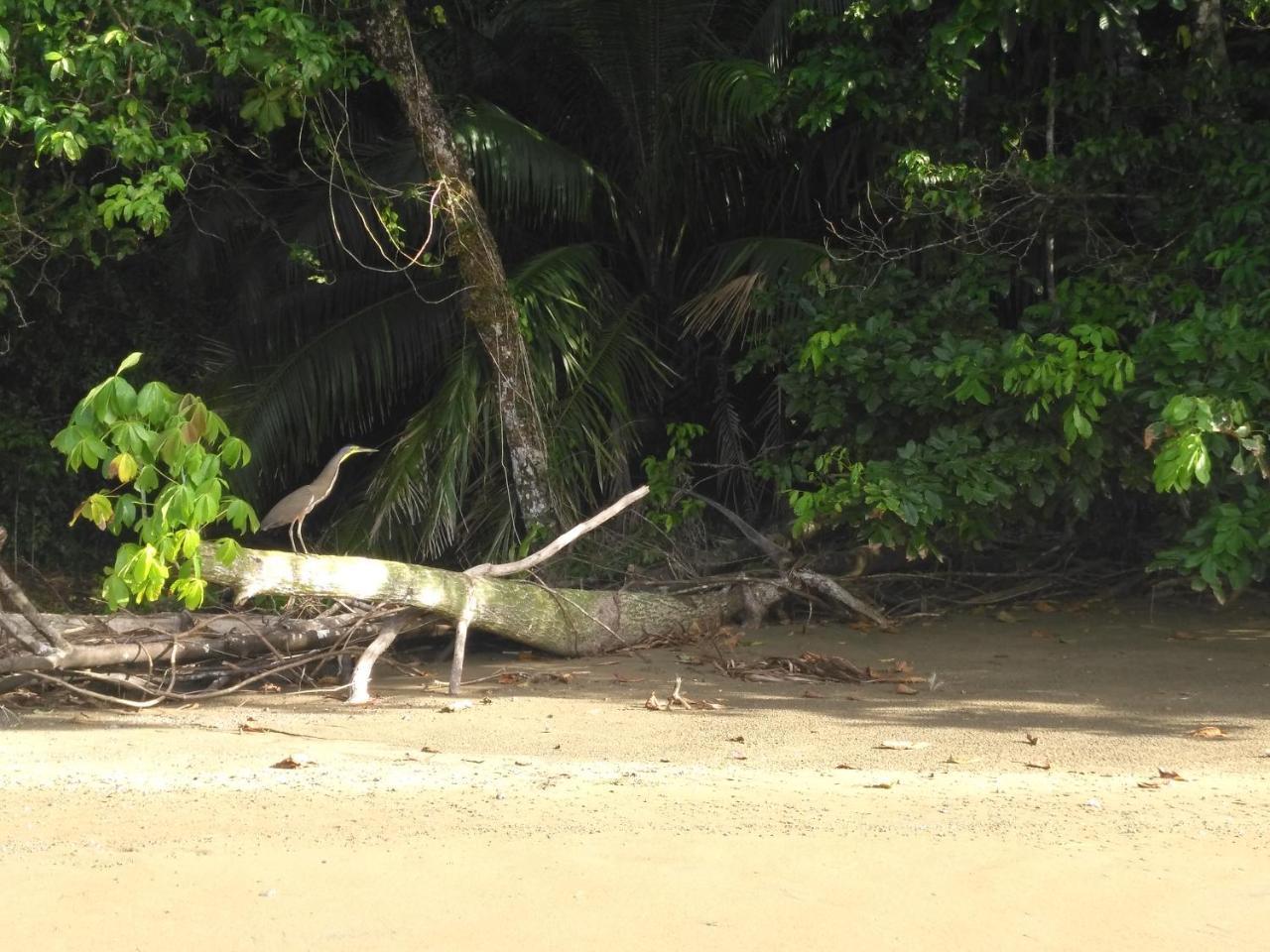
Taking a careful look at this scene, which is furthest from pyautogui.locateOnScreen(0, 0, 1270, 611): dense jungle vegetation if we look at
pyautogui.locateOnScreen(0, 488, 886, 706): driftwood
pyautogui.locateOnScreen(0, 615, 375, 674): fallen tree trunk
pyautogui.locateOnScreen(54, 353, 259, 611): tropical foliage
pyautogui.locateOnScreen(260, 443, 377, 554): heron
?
pyautogui.locateOnScreen(0, 615, 375, 674): fallen tree trunk

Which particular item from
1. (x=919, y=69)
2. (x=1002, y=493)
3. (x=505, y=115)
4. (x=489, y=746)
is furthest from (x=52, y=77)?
(x=1002, y=493)

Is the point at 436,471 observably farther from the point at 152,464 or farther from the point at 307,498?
the point at 152,464

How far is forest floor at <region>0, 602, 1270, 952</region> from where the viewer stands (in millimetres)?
3498

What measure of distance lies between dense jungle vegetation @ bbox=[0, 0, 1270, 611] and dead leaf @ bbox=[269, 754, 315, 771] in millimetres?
1189

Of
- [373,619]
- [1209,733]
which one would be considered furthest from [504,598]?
[1209,733]

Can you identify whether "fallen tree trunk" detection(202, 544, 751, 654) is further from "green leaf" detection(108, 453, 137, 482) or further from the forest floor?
"green leaf" detection(108, 453, 137, 482)

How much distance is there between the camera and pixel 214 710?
6348 millimetres

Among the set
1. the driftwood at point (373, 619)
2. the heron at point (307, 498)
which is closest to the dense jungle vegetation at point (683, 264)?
the driftwood at point (373, 619)

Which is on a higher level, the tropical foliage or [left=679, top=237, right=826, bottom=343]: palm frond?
[left=679, top=237, right=826, bottom=343]: palm frond

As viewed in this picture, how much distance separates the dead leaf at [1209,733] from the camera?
5391 millimetres

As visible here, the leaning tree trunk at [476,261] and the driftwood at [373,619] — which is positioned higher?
the leaning tree trunk at [476,261]

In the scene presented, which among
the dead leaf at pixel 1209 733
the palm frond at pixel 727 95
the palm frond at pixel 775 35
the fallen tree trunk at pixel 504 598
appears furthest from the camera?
the palm frond at pixel 775 35

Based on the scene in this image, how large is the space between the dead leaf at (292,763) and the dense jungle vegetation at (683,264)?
1.19m

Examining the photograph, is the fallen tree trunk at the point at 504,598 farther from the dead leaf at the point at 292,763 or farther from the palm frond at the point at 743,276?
the palm frond at the point at 743,276
